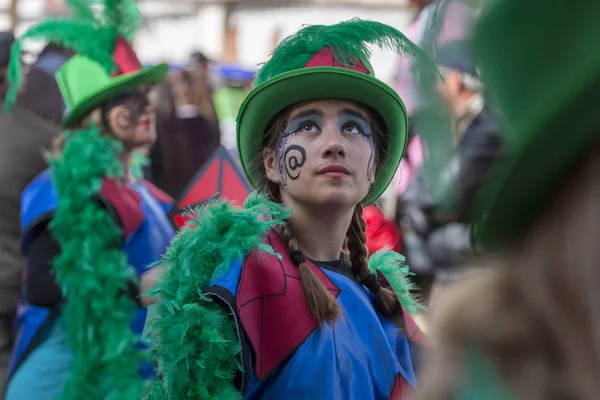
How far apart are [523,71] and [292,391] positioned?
120 cm

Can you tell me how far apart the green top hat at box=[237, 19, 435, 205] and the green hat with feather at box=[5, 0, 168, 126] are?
62.8 inches

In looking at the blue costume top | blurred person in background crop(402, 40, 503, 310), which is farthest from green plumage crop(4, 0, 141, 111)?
blurred person in background crop(402, 40, 503, 310)

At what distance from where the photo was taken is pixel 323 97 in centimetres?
210

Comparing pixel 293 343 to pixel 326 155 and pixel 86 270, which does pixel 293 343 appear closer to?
pixel 326 155

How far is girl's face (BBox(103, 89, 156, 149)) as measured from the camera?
3.62 m

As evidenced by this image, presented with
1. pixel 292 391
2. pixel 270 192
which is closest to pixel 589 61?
pixel 292 391

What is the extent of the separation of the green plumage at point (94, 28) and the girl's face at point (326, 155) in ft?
6.26

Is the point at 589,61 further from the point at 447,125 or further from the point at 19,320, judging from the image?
the point at 19,320

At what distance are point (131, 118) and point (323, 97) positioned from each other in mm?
1716

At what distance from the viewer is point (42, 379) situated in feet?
10.5

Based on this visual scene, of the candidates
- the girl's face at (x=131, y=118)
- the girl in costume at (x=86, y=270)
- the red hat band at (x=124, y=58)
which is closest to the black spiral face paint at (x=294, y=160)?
the girl in costume at (x=86, y=270)

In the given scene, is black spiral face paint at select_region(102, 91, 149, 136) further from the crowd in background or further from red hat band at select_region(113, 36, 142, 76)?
the crowd in background

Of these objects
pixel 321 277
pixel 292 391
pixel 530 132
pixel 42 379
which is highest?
pixel 530 132

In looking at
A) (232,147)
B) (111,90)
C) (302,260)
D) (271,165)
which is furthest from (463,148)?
(232,147)
